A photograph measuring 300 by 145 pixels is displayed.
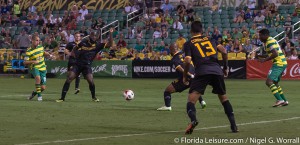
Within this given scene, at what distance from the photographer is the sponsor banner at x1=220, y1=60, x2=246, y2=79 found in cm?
3847

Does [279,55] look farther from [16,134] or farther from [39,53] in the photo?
[16,134]

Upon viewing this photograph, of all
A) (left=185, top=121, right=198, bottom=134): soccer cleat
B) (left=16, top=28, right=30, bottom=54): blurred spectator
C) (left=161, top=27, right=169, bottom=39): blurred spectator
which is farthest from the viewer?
(left=16, top=28, right=30, bottom=54): blurred spectator

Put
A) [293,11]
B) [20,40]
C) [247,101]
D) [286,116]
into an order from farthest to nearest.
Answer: [20,40] < [293,11] < [247,101] < [286,116]

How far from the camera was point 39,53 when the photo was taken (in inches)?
973

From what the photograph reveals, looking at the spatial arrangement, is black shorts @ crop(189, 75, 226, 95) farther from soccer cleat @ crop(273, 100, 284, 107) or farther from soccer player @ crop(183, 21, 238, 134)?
soccer cleat @ crop(273, 100, 284, 107)

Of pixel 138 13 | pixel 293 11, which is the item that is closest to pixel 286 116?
pixel 293 11

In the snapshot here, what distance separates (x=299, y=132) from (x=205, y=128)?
6.41 feet

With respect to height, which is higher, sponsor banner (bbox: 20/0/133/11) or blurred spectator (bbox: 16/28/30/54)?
sponsor banner (bbox: 20/0/133/11)

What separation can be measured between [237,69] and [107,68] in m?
7.54

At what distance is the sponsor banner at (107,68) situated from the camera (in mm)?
41594

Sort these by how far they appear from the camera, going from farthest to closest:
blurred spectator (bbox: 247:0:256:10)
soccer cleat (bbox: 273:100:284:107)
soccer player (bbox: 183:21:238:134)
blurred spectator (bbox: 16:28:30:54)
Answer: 1. blurred spectator (bbox: 16:28:30:54)
2. blurred spectator (bbox: 247:0:256:10)
3. soccer cleat (bbox: 273:100:284:107)
4. soccer player (bbox: 183:21:238:134)

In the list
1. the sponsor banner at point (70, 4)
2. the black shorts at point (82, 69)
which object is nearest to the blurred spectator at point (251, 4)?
the sponsor banner at point (70, 4)

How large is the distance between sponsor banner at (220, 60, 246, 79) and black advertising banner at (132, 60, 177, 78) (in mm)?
3141

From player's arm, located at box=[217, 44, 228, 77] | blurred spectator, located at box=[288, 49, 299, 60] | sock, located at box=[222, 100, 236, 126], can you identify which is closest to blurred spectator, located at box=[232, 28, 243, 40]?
blurred spectator, located at box=[288, 49, 299, 60]
